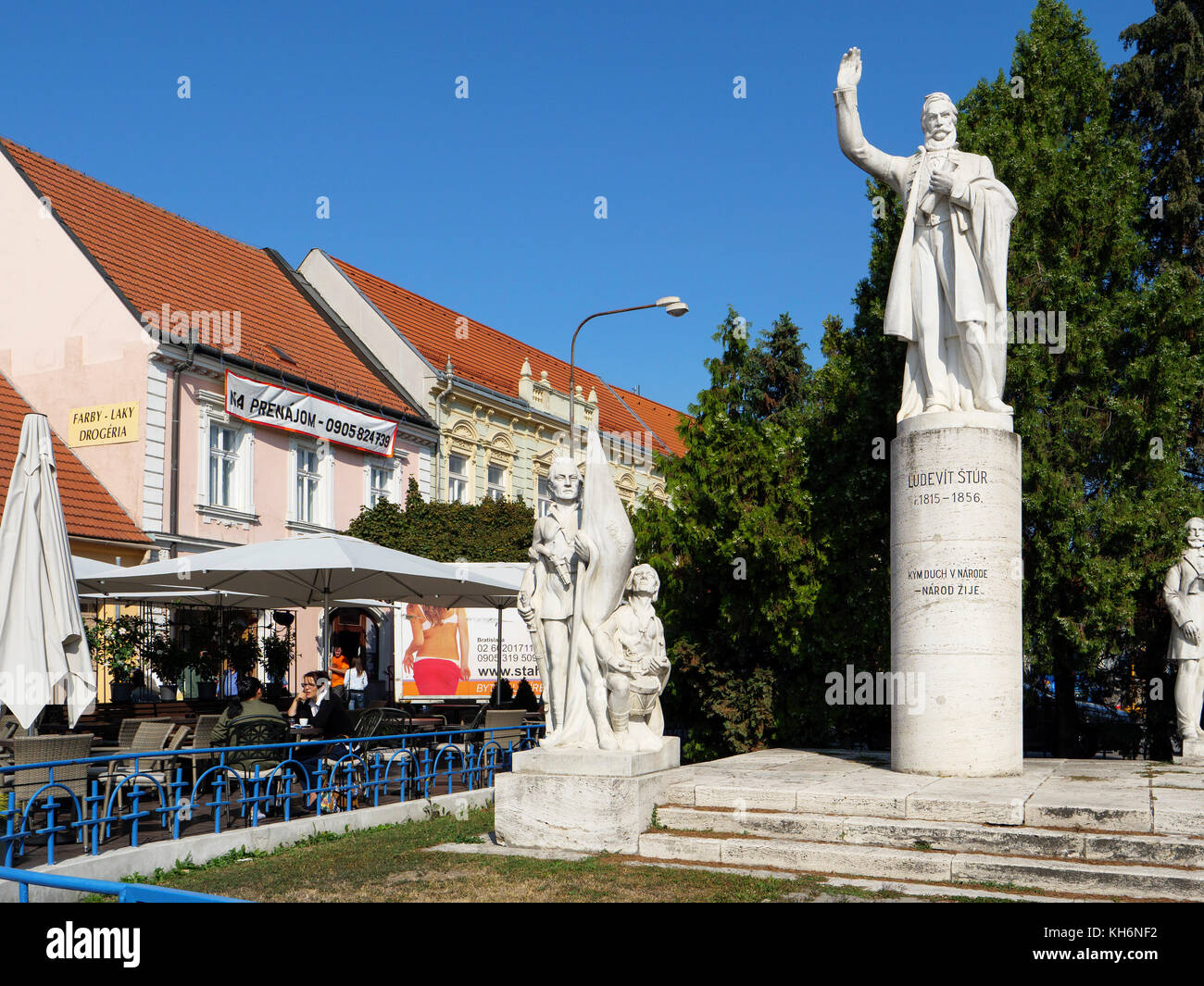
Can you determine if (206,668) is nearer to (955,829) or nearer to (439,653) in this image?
(439,653)

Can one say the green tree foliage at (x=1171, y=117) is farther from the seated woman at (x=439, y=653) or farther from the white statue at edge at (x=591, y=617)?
the seated woman at (x=439, y=653)

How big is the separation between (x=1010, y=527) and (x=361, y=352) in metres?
22.9

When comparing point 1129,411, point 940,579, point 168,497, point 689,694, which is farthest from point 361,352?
point 940,579

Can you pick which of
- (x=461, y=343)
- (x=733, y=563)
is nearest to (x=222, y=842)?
(x=733, y=563)

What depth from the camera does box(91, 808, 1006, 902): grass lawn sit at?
665cm

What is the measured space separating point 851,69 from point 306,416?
17.3 metres

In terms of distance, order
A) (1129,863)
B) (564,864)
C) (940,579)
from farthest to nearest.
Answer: (940,579), (564,864), (1129,863)

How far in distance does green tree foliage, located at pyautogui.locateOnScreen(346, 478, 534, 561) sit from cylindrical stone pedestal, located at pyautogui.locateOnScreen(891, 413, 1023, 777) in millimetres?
15646

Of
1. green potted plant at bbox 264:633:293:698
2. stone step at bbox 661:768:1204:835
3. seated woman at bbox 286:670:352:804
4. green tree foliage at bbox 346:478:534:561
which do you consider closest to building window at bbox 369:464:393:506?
green tree foliage at bbox 346:478:534:561

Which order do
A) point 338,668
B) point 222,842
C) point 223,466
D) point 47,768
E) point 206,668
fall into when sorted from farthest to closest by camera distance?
1. point 223,466
2. point 338,668
3. point 206,668
4. point 222,842
5. point 47,768

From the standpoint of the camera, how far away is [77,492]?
68.4ft

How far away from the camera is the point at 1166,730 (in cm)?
1310

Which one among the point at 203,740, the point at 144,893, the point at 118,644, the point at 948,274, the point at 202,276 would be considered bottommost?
the point at 203,740
